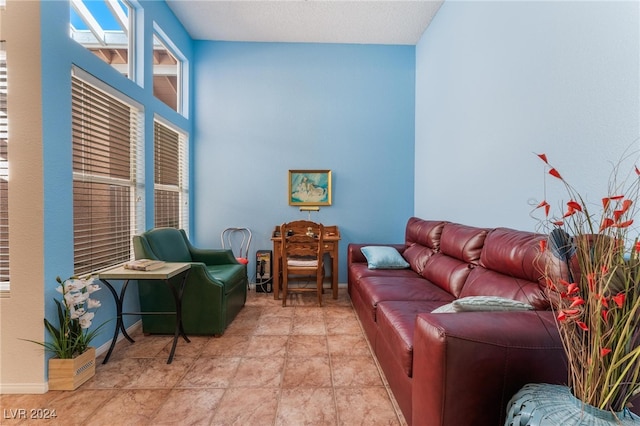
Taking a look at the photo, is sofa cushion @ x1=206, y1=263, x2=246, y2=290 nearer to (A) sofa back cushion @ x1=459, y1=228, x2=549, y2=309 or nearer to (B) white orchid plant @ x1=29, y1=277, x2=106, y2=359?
(B) white orchid plant @ x1=29, y1=277, x2=106, y2=359

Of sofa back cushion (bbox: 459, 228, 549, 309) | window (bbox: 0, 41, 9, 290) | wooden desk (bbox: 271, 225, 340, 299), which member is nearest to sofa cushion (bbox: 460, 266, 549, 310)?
sofa back cushion (bbox: 459, 228, 549, 309)

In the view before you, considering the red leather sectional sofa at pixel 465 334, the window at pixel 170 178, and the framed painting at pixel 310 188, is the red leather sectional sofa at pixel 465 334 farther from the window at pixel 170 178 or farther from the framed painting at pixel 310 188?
the window at pixel 170 178

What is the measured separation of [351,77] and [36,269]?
3997 millimetres

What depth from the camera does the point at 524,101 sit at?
2047 millimetres

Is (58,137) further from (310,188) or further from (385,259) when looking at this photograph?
(385,259)

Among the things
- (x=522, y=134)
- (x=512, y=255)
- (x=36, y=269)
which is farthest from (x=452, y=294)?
(x=36, y=269)

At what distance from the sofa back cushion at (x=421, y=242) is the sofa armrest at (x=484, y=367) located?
1.85 metres

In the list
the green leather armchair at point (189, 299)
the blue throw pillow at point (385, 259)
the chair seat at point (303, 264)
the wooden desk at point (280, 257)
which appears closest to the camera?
the green leather armchair at point (189, 299)

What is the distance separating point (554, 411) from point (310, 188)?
349cm

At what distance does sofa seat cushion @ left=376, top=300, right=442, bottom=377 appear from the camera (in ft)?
4.90

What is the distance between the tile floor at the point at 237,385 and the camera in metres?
1.62

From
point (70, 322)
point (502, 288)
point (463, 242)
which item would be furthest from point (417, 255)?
point (70, 322)

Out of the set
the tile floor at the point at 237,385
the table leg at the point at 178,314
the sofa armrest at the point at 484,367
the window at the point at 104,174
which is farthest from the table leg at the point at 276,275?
the sofa armrest at the point at 484,367

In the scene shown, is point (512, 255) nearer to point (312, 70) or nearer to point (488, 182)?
point (488, 182)
